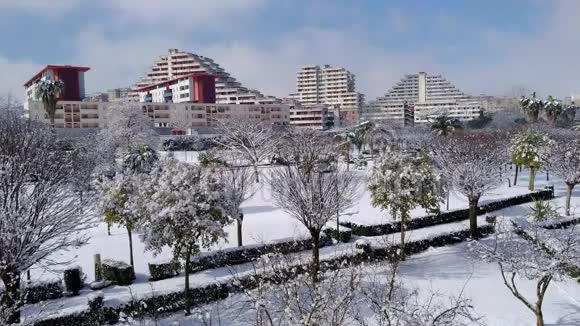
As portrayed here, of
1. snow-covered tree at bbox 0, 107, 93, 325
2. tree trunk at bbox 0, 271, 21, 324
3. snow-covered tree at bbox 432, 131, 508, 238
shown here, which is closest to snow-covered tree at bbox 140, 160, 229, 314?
snow-covered tree at bbox 0, 107, 93, 325

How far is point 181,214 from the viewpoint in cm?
1380

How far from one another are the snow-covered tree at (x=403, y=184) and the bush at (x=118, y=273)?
10.3m

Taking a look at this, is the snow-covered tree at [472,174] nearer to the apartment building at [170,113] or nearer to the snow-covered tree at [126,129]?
the snow-covered tree at [126,129]

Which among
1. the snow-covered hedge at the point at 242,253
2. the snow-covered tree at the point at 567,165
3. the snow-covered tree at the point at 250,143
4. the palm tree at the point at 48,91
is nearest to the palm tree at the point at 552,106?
the snow-covered tree at the point at 567,165

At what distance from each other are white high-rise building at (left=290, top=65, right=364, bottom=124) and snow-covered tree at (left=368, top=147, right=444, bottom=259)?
137 meters

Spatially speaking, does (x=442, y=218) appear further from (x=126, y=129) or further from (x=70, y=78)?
(x=70, y=78)

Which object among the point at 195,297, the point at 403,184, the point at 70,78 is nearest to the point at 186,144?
the point at 70,78

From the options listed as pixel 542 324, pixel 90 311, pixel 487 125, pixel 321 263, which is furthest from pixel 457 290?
pixel 487 125

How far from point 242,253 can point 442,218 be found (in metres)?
12.6

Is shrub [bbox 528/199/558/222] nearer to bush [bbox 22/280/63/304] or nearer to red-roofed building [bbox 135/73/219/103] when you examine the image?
bush [bbox 22/280/63/304]

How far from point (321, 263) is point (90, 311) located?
8120 mm

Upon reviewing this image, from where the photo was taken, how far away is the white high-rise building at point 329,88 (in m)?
160

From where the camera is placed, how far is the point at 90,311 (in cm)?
1281

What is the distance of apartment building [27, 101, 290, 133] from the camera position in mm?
78750
